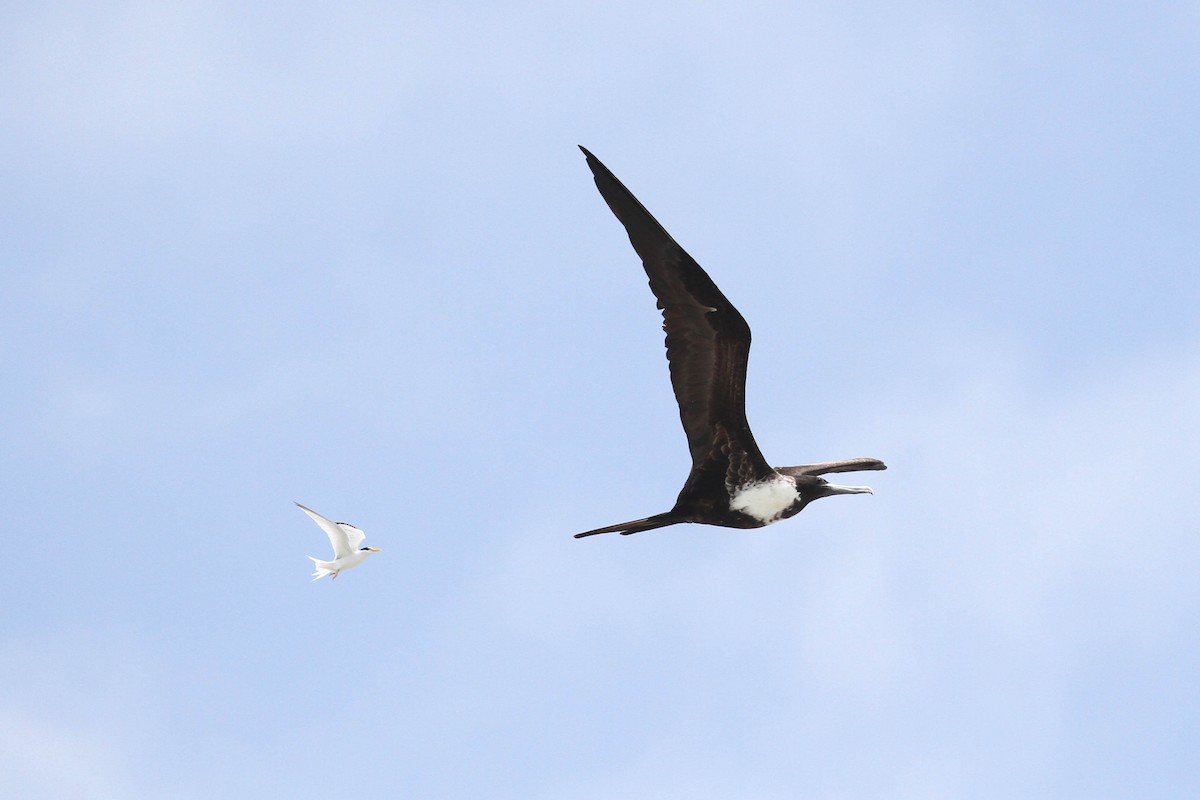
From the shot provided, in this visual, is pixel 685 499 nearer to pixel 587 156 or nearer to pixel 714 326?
pixel 714 326

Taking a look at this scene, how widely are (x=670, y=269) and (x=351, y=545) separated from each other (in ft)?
34.4

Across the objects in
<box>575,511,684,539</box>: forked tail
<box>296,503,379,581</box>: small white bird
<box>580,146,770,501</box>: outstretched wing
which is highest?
<box>296,503,379,581</box>: small white bird

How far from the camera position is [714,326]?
13.8m

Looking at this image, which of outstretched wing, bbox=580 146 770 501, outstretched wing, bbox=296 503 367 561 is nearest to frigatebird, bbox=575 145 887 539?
outstretched wing, bbox=580 146 770 501

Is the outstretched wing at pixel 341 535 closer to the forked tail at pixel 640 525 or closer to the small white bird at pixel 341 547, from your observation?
the small white bird at pixel 341 547

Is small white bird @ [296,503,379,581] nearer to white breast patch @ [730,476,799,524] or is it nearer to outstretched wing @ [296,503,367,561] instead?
outstretched wing @ [296,503,367,561]

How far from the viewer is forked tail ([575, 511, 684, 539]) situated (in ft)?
47.5

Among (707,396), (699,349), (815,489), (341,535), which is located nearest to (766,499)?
(815,489)

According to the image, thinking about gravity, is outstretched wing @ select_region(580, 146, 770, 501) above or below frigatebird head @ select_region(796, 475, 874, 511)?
above

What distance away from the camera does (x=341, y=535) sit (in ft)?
72.0

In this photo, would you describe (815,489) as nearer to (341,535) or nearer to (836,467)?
(836,467)

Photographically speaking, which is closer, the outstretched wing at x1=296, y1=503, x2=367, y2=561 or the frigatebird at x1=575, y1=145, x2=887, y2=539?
the frigatebird at x1=575, y1=145, x2=887, y2=539

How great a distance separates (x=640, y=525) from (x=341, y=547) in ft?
29.1

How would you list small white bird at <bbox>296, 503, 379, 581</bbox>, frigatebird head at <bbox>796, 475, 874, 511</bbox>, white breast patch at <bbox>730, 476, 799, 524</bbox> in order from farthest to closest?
small white bird at <bbox>296, 503, 379, 581</bbox> → frigatebird head at <bbox>796, 475, 874, 511</bbox> → white breast patch at <bbox>730, 476, 799, 524</bbox>
